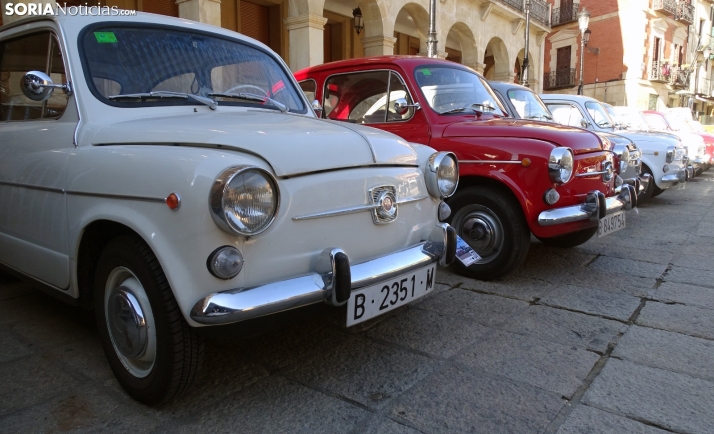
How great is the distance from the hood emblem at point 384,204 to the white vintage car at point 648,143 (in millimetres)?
6367

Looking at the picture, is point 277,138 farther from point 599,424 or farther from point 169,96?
point 599,424

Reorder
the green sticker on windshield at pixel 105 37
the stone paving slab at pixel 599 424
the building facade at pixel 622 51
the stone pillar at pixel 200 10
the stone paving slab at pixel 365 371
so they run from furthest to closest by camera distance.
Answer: the building facade at pixel 622 51 → the stone pillar at pixel 200 10 → the green sticker on windshield at pixel 105 37 → the stone paving slab at pixel 365 371 → the stone paving slab at pixel 599 424

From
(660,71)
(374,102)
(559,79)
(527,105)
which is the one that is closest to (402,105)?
(374,102)

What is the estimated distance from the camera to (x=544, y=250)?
505cm

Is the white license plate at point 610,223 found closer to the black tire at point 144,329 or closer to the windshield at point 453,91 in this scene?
the windshield at point 453,91

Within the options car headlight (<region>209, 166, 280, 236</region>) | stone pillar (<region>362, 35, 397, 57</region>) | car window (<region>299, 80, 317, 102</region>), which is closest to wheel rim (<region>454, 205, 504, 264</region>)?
car window (<region>299, 80, 317, 102</region>)

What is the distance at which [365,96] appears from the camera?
471cm

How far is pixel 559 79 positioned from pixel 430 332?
34.2 metres

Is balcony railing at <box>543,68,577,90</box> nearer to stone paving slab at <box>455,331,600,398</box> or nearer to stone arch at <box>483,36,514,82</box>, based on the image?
stone arch at <box>483,36,514,82</box>

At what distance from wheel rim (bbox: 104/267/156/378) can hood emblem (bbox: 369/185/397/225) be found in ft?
3.35

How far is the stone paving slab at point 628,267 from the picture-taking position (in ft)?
14.2

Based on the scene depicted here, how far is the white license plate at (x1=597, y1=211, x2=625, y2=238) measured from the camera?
3996 millimetres

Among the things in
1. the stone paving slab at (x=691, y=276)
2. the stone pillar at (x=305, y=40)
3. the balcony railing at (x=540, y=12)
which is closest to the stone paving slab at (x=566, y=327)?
the stone paving slab at (x=691, y=276)

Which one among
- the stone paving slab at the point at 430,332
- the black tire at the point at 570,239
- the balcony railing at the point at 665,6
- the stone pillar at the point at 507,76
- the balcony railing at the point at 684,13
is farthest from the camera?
the balcony railing at the point at 684,13
